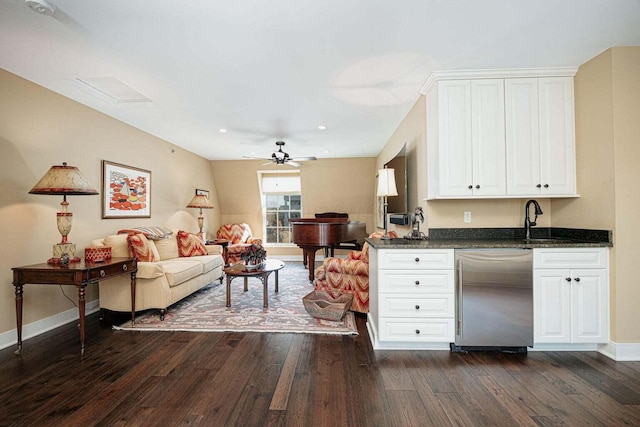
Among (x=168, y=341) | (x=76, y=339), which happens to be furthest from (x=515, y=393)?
(x=76, y=339)

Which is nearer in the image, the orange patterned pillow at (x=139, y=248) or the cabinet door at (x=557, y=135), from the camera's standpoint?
the cabinet door at (x=557, y=135)

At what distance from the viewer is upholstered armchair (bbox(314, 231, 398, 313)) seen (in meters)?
3.28

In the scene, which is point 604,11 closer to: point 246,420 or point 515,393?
point 515,393

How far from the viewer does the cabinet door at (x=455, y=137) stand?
8.78 feet

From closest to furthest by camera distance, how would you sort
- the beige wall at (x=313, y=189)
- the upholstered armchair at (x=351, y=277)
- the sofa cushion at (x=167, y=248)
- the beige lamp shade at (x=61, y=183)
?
the beige lamp shade at (x=61, y=183) → the upholstered armchair at (x=351, y=277) → the sofa cushion at (x=167, y=248) → the beige wall at (x=313, y=189)

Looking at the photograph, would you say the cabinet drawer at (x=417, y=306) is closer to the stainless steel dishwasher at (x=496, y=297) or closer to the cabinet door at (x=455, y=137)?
the stainless steel dishwasher at (x=496, y=297)

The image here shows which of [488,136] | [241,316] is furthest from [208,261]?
[488,136]

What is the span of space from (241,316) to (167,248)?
1734 millimetres

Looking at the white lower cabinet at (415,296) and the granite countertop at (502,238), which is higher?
the granite countertop at (502,238)

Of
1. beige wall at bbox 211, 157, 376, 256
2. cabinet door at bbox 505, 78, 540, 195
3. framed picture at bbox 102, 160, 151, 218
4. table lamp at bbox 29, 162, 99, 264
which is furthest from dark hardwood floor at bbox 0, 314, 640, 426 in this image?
beige wall at bbox 211, 157, 376, 256

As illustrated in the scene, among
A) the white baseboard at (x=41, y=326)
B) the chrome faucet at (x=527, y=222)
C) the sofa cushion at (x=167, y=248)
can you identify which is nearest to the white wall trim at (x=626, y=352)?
the chrome faucet at (x=527, y=222)

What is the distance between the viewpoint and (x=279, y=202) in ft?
24.6

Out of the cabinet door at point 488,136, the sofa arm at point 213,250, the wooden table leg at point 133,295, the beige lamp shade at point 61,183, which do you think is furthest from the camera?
the sofa arm at point 213,250

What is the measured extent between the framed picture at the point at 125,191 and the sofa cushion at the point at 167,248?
0.59 m
